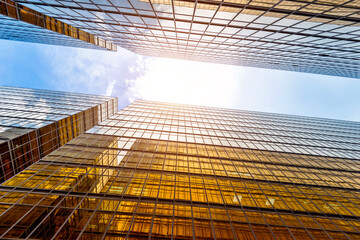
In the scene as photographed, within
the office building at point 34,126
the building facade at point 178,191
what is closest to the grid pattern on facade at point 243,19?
the office building at point 34,126

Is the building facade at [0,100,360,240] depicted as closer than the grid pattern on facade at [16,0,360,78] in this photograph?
Yes

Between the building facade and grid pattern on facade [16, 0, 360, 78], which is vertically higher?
grid pattern on facade [16, 0, 360, 78]

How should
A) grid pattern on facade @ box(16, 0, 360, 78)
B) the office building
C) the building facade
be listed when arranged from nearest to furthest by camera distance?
the building facade
grid pattern on facade @ box(16, 0, 360, 78)
the office building

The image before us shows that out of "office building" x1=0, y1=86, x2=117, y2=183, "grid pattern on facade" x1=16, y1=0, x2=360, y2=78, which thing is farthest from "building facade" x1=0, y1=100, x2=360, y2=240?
"grid pattern on facade" x1=16, y1=0, x2=360, y2=78

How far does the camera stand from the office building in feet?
53.7

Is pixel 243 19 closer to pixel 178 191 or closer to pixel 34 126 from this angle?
pixel 178 191

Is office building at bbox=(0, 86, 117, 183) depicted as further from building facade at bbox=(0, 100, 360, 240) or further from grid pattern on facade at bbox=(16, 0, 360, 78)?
grid pattern on facade at bbox=(16, 0, 360, 78)

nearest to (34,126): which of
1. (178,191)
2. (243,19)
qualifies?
(178,191)

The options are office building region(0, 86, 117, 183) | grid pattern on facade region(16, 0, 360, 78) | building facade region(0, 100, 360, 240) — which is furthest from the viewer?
office building region(0, 86, 117, 183)

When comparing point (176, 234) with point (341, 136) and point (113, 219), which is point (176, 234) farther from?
point (341, 136)

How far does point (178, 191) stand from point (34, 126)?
58.7 ft

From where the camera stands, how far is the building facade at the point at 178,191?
1050 cm

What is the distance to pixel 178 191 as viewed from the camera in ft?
45.8

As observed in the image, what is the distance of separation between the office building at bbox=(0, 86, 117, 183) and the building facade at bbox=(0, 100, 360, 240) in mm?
3130
